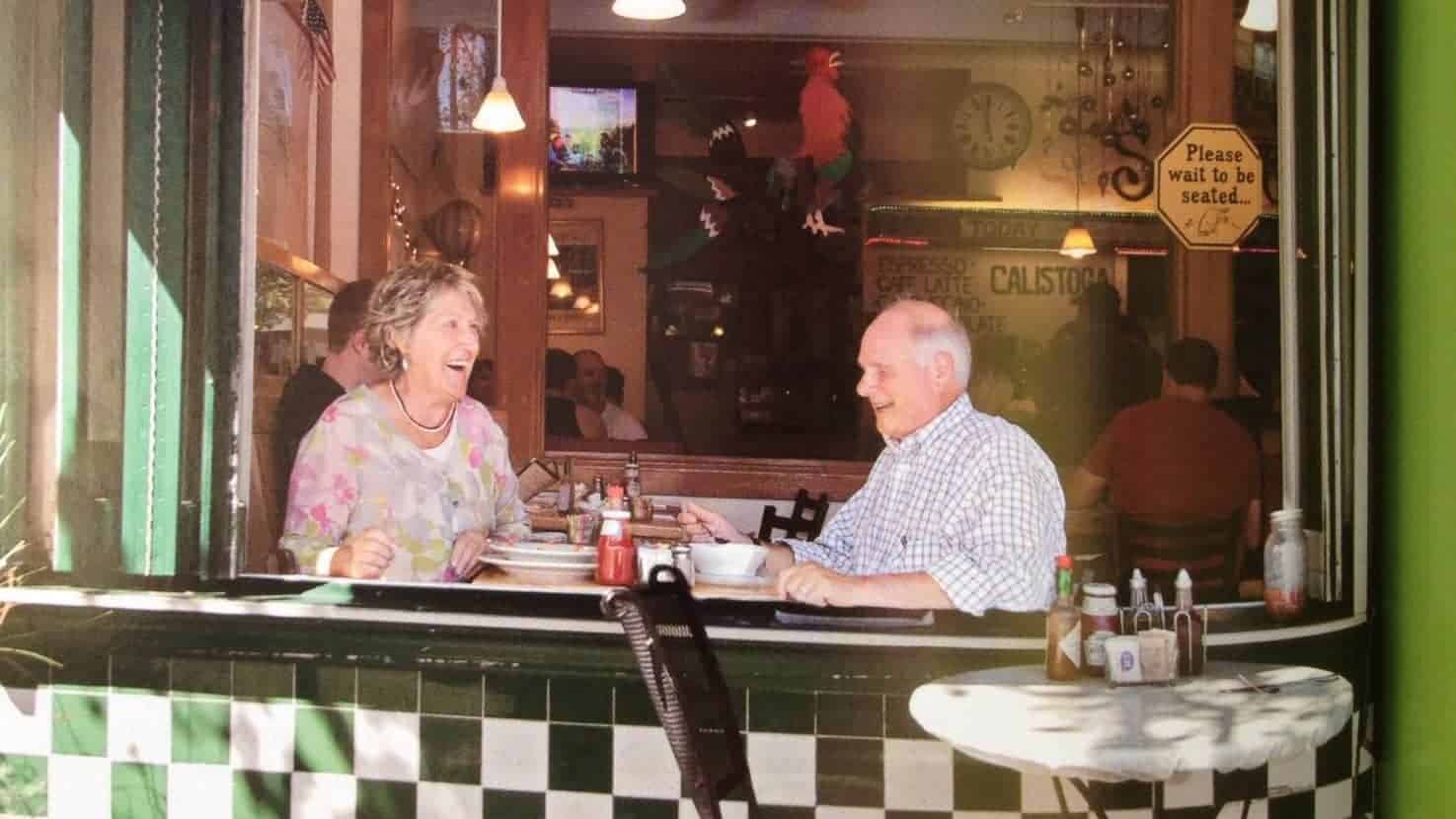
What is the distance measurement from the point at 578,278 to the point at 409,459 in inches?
192

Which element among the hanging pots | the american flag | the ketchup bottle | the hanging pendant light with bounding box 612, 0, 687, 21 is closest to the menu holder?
the ketchup bottle

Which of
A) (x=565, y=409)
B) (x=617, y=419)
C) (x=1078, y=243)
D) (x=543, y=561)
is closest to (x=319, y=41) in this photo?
(x=565, y=409)

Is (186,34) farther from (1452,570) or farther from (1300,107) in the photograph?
(1452,570)

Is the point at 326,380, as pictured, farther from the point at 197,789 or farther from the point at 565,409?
the point at 565,409

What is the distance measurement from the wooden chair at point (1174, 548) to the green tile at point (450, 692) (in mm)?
1718

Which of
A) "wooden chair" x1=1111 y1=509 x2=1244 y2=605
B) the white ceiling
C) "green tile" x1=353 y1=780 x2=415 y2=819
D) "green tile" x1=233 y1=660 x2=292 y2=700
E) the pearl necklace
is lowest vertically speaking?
"green tile" x1=353 y1=780 x2=415 y2=819

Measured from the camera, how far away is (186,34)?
142 inches

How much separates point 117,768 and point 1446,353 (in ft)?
10.6

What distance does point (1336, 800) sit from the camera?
11.4 feet

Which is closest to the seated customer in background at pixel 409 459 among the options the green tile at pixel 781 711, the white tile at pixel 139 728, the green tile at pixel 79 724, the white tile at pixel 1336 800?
the white tile at pixel 139 728

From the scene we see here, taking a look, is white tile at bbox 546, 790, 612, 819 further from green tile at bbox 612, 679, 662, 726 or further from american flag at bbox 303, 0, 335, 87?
american flag at bbox 303, 0, 335, 87

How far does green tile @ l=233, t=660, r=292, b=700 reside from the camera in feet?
11.7

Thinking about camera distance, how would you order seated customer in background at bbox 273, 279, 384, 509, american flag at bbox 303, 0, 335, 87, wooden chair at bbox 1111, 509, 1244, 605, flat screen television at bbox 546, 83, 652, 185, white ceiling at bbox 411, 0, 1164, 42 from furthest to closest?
flat screen television at bbox 546, 83, 652, 185
white ceiling at bbox 411, 0, 1164, 42
american flag at bbox 303, 0, 335, 87
wooden chair at bbox 1111, 509, 1244, 605
seated customer in background at bbox 273, 279, 384, 509

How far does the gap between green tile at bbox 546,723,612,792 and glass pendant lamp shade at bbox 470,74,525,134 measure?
11.3 ft
